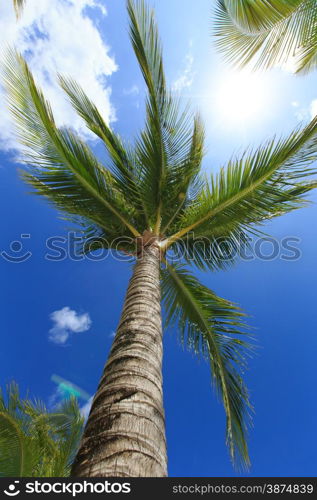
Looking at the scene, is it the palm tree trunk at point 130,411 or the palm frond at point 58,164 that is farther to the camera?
the palm frond at point 58,164

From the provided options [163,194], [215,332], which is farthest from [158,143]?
[215,332]

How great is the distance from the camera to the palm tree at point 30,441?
16.6 feet

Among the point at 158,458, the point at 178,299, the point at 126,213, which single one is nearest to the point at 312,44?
the point at 126,213

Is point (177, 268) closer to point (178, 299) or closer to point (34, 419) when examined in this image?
point (178, 299)

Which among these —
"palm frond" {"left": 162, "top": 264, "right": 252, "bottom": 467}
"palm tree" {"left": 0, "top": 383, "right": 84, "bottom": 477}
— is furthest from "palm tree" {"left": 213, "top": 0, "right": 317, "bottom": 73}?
"palm tree" {"left": 0, "top": 383, "right": 84, "bottom": 477}

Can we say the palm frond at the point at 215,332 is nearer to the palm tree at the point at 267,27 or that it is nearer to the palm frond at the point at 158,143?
the palm frond at the point at 158,143

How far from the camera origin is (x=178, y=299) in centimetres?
554

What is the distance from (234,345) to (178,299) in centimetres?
120

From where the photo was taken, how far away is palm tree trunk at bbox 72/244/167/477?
1.64 m

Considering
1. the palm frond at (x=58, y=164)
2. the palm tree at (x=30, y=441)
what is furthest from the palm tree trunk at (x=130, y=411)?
the palm tree at (x=30, y=441)

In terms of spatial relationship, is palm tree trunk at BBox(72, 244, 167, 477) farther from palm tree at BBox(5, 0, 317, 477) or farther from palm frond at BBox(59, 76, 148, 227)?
palm frond at BBox(59, 76, 148, 227)

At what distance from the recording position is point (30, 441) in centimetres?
514

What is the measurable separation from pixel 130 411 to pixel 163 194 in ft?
13.1

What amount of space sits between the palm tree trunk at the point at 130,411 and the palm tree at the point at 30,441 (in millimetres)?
3537
